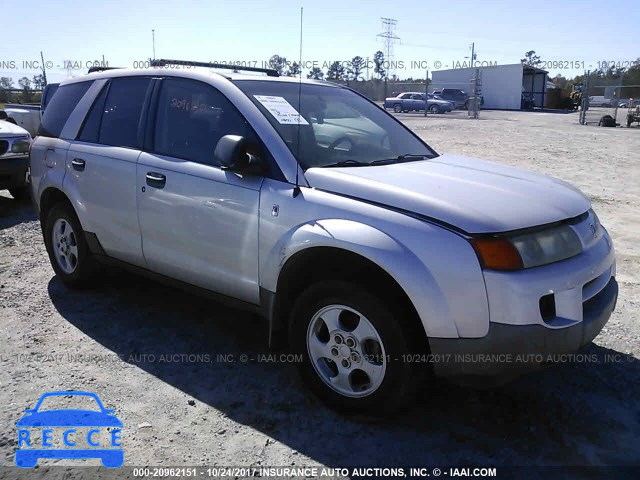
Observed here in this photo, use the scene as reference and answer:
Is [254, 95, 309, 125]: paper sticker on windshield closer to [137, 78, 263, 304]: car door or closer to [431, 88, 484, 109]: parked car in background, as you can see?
[137, 78, 263, 304]: car door

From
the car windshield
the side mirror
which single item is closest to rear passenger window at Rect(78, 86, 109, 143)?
the car windshield

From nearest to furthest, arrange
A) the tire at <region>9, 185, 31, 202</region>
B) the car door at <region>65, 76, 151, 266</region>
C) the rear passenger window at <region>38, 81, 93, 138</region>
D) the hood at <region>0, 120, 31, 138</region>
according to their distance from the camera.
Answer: the car door at <region>65, 76, 151, 266</region>
the rear passenger window at <region>38, 81, 93, 138</region>
the hood at <region>0, 120, 31, 138</region>
the tire at <region>9, 185, 31, 202</region>

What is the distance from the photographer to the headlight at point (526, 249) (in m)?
2.61

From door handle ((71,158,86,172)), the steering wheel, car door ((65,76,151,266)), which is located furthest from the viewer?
door handle ((71,158,86,172))

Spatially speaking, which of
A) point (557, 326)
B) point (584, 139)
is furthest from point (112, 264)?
point (584, 139)

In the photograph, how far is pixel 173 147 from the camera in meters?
3.90

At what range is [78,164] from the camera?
452 cm

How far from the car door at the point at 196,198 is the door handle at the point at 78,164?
0.76 metres

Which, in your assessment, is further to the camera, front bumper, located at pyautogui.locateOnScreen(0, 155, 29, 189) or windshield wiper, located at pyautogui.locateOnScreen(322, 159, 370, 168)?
front bumper, located at pyautogui.locateOnScreen(0, 155, 29, 189)

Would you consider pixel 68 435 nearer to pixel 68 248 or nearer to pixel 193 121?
pixel 193 121

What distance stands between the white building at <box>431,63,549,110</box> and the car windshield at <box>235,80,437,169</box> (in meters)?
43.4

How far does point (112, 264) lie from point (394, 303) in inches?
102

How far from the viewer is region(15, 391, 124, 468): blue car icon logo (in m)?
2.82

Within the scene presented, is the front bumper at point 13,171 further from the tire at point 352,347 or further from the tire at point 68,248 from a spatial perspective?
the tire at point 352,347
